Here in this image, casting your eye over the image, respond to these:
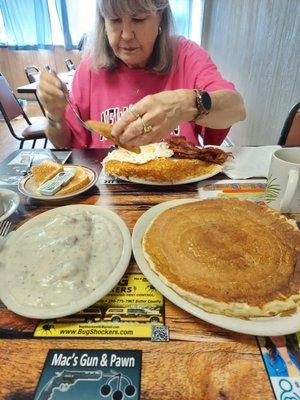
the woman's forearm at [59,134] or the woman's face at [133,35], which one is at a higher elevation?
the woman's face at [133,35]

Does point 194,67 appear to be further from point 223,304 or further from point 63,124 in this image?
point 223,304

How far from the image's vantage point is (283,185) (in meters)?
0.67

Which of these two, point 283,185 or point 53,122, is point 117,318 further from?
point 53,122

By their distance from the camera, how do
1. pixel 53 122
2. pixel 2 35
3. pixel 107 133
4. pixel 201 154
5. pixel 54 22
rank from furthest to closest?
pixel 2 35 < pixel 54 22 < pixel 53 122 < pixel 201 154 < pixel 107 133

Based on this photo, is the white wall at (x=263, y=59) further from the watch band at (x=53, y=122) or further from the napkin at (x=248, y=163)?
the watch band at (x=53, y=122)

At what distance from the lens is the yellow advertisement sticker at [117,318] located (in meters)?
0.43

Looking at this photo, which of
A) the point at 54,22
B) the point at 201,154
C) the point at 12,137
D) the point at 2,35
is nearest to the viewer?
the point at 201,154

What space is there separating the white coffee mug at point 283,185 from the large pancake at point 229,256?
61 mm

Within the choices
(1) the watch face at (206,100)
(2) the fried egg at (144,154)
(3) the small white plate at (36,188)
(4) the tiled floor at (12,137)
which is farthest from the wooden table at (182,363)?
(4) the tiled floor at (12,137)

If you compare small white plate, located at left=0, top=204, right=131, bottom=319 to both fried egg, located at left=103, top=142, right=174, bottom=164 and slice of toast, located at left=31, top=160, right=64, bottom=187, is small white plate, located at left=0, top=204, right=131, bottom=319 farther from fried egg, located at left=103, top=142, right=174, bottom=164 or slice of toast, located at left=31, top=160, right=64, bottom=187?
fried egg, located at left=103, top=142, right=174, bottom=164

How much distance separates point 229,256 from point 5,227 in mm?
541

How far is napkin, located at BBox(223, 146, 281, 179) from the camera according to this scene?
2.95 feet

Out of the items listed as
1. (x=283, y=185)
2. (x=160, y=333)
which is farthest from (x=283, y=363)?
(x=283, y=185)

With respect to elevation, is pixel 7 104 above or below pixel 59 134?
below
